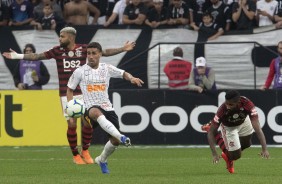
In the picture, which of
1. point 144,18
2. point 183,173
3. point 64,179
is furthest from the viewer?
point 144,18

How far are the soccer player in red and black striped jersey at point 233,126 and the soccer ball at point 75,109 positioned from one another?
6.73ft

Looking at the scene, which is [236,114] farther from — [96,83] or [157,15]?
[157,15]

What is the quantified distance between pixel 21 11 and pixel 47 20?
2.97ft

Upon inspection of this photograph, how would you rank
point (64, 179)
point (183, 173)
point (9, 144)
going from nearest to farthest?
point (64, 179)
point (183, 173)
point (9, 144)

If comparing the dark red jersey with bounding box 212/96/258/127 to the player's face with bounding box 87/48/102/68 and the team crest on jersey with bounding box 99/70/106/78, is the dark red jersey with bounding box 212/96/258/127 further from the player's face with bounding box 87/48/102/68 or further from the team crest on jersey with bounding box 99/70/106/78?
the player's face with bounding box 87/48/102/68

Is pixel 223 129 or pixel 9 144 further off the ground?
pixel 223 129

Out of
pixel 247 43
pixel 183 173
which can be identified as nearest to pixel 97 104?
pixel 183 173

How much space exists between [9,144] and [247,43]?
6.11 meters

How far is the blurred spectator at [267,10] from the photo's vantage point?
79.9 feet

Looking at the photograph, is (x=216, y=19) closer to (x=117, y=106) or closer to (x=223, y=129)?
(x=117, y=106)

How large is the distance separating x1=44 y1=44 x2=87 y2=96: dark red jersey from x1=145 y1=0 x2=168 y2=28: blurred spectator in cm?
701

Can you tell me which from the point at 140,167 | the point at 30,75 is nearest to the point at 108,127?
the point at 140,167

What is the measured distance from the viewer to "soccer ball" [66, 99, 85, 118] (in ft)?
51.6

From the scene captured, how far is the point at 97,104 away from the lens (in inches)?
619
